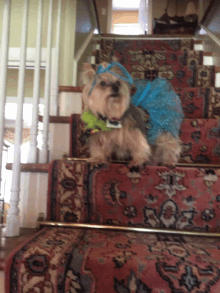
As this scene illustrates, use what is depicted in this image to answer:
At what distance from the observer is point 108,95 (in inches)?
50.4

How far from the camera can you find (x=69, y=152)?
1.43m

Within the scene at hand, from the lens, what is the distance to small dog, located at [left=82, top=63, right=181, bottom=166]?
1.28 meters

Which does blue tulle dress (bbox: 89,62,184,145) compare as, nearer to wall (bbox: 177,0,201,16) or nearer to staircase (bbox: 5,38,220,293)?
staircase (bbox: 5,38,220,293)

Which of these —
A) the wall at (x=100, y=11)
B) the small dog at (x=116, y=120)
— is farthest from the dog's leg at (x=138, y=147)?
the wall at (x=100, y=11)

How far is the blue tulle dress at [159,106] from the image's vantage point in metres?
1.34

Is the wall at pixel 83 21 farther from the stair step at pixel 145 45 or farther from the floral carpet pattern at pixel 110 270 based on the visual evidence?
the floral carpet pattern at pixel 110 270

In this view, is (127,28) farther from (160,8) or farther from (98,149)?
(98,149)

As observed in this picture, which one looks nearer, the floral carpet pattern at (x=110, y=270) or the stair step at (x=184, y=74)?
the floral carpet pattern at (x=110, y=270)

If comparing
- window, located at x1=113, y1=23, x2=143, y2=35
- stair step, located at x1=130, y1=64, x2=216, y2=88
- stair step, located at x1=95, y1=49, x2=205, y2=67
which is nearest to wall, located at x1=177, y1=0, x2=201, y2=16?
stair step, located at x1=95, y1=49, x2=205, y2=67

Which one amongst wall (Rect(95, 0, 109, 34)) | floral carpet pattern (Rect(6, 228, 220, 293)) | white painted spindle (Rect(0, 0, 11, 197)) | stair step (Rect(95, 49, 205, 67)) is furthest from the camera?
wall (Rect(95, 0, 109, 34))

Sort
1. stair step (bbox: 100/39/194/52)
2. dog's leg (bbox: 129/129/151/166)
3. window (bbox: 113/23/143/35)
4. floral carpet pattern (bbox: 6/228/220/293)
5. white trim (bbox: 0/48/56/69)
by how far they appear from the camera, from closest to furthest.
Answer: floral carpet pattern (bbox: 6/228/220/293) → dog's leg (bbox: 129/129/151/166) → white trim (bbox: 0/48/56/69) → stair step (bbox: 100/39/194/52) → window (bbox: 113/23/143/35)

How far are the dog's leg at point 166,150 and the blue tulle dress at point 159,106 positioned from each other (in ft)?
0.09

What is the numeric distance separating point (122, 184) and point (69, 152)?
472 mm

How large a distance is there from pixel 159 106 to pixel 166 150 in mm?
248
